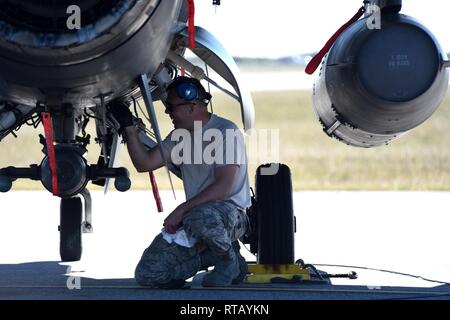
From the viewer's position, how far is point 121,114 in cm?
854

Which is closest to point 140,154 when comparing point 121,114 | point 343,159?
point 121,114

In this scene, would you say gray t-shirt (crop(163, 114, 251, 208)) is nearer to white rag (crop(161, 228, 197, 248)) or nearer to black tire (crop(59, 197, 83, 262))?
white rag (crop(161, 228, 197, 248))

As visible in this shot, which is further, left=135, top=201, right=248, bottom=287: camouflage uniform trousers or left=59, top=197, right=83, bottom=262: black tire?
left=59, top=197, right=83, bottom=262: black tire

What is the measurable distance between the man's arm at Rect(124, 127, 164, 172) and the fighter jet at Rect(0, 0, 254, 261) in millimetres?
228

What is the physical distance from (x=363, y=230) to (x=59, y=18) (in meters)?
9.02

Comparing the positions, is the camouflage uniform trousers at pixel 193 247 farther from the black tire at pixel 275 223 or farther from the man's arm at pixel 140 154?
the black tire at pixel 275 223

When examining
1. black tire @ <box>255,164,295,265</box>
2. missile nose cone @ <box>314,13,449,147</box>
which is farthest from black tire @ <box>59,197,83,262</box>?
missile nose cone @ <box>314,13,449,147</box>

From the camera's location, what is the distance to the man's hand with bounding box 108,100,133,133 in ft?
28.0

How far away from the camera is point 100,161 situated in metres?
10.4

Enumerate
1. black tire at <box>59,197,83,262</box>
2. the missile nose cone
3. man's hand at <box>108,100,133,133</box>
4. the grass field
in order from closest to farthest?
1. man's hand at <box>108,100,133,133</box>
2. the missile nose cone
3. black tire at <box>59,197,83,262</box>
4. the grass field

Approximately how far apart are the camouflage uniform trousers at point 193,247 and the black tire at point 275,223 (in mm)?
798

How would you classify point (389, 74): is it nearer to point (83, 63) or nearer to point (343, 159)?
point (83, 63)

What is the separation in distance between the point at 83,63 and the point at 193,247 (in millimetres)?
1688

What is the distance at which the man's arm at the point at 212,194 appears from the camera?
27.8 feet
